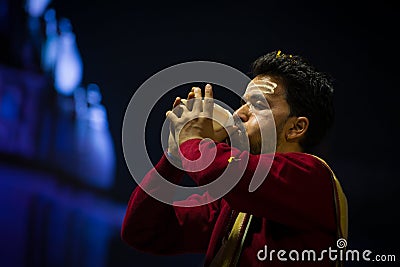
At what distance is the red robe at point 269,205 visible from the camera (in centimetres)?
77

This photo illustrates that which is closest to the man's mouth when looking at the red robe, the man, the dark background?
the man

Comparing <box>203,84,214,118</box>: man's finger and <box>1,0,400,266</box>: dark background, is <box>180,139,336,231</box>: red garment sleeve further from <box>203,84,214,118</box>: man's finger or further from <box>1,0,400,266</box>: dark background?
<box>1,0,400,266</box>: dark background

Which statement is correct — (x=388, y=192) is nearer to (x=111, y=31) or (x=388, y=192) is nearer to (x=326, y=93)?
(x=326, y=93)

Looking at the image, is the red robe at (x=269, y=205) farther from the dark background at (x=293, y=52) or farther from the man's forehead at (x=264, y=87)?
the dark background at (x=293, y=52)

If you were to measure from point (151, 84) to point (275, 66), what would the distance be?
10.6 inches

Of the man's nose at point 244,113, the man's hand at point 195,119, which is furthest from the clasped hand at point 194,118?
the man's nose at point 244,113

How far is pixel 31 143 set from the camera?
1.84 metres

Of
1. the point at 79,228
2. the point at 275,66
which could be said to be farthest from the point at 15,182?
the point at 275,66

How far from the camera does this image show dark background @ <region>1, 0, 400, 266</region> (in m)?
1.89

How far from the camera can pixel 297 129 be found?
0.96m

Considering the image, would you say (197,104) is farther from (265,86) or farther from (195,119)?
(265,86)

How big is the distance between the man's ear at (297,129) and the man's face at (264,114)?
0.02m

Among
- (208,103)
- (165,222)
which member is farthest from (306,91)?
(165,222)

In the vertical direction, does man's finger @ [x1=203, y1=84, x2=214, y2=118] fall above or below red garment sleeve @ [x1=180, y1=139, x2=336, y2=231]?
above
